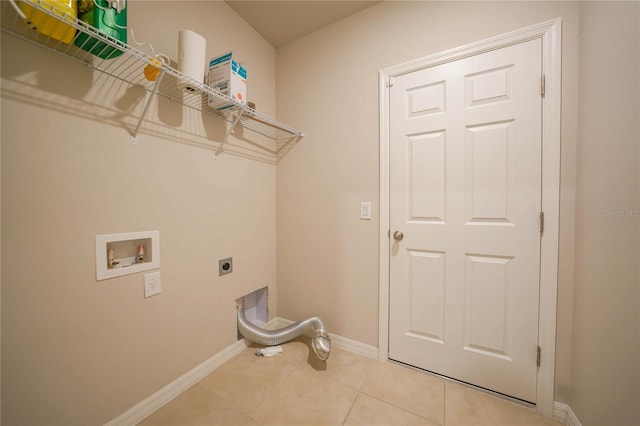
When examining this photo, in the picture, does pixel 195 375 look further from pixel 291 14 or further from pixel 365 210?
pixel 291 14

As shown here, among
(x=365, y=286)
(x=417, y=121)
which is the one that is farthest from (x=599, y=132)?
(x=365, y=286)

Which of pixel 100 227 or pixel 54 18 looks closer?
pixel 54 18

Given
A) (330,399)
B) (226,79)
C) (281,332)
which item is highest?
(226,79)

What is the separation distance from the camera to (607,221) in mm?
935

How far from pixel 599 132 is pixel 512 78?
0.49 m

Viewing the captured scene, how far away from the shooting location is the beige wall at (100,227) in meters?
0.84

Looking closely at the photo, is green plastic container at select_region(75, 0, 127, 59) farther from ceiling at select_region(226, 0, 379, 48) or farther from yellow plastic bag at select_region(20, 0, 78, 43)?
ceiling at select_region(226, 0, 379, 48)

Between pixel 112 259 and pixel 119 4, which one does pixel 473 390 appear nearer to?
pixel 112 259

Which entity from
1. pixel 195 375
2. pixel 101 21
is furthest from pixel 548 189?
pixel 195 375

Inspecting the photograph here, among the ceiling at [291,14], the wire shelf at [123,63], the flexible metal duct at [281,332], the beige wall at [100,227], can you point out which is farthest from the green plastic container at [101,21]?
the flexible metal duct at [281,332]

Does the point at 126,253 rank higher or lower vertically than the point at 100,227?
lower

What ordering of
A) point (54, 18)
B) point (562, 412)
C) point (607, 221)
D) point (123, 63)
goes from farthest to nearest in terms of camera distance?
point (562, 412) → point (123, 63) → point (607, 221) → point (54, 18)

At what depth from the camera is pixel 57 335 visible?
3.02 ft

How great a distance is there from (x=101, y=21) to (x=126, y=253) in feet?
3.18
